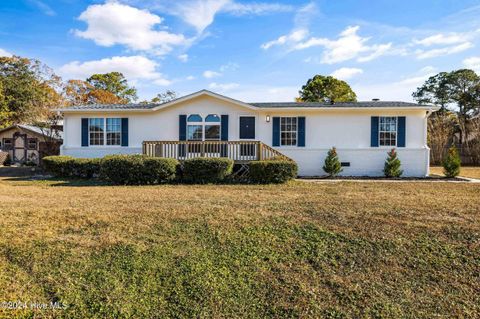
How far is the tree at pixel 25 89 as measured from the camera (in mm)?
28503

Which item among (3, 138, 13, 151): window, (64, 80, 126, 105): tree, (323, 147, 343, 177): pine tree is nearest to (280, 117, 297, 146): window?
(323, 147, 343, 177): pine tree

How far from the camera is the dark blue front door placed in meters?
13.6

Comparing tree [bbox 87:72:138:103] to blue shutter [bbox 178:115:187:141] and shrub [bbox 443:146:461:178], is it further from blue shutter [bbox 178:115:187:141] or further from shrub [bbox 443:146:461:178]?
shrub [bbox 443:146:461:178]

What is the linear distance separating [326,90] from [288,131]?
17.6 metres

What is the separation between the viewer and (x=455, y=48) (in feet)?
36.3

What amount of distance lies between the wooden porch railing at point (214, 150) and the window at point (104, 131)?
9.23ft

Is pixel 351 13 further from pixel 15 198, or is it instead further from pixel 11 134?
pixel 11 134

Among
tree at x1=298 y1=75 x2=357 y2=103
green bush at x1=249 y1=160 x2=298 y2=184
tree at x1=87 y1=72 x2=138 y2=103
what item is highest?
tree at x1=87 y1=72 x2=138 y2=103

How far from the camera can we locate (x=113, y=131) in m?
14.1

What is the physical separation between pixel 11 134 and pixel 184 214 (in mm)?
24602

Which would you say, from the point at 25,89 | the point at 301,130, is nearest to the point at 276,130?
the point at 301,130

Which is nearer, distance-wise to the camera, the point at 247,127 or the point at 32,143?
the point at 247,127

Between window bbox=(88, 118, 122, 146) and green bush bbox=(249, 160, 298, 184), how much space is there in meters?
7.26

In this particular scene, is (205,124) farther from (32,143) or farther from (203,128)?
(32,143)
